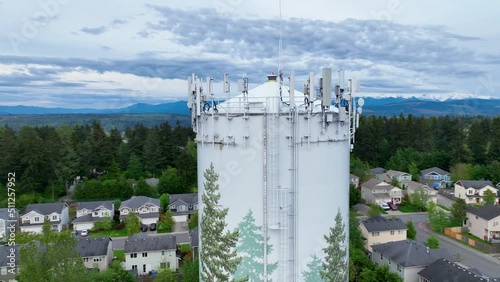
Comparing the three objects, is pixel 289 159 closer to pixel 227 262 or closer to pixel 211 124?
pixel 211 124

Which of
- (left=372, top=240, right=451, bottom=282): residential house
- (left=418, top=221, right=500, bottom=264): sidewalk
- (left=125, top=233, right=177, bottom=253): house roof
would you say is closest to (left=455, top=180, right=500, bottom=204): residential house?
(left=418, top=221, right=500, bottom=264): sidewalk

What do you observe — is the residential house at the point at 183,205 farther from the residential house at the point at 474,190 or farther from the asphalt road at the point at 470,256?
the residential house at the point at 474,190

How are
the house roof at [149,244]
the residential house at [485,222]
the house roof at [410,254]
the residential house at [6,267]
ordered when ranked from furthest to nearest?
1. the residential house at [485,222]
2. the house roof at [149,244]
3. the residential house at [6,267]
4. the house roof at [410,254]

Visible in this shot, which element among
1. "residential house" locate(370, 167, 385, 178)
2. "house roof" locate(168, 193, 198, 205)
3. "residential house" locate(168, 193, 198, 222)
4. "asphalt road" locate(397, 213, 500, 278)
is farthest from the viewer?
"residential house" locate(370, 167, 385, 178)

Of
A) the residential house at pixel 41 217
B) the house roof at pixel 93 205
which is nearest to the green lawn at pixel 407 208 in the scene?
the house roof at pixel 93 205

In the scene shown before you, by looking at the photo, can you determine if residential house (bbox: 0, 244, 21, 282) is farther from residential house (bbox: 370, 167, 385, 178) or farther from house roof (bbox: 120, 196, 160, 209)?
residential house (bbox: 370, 167, 385, 178)

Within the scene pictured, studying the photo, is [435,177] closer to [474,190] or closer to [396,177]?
[396,177]
